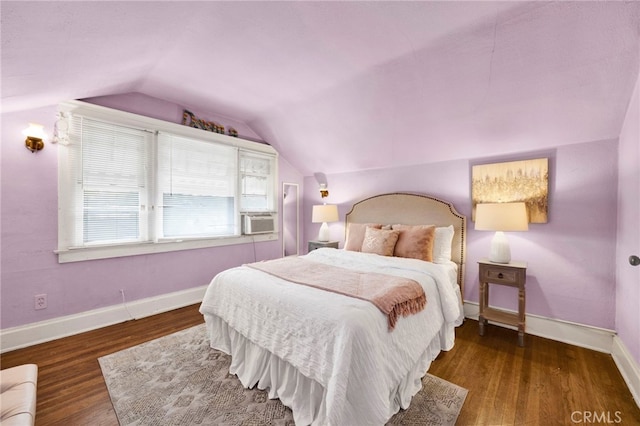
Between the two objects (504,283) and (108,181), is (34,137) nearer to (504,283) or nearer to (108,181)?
(108,181)

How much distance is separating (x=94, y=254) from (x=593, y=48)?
4.64m

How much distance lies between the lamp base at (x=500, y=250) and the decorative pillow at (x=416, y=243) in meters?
0.59

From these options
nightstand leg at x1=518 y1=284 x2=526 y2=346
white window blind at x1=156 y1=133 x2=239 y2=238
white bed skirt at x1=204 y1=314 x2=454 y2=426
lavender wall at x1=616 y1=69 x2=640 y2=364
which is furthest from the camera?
white window blind at x1=156 y1=133 x2=239 y2=238

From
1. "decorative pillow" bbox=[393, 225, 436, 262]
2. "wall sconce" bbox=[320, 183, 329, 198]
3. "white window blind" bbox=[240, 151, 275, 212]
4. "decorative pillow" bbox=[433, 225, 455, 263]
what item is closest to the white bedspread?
"decorative pillow" bbox=[393, 225, 436, 262]

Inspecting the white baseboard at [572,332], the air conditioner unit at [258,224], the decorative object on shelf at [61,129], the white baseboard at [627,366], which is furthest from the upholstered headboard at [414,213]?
the decorative object on shelf at [61,129]

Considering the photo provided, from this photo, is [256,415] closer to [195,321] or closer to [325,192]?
[195,321]

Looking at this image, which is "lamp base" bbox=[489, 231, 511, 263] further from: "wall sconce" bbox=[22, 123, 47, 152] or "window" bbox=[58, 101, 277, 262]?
"wall sconce" bbox=[22, 123, 47, 152]

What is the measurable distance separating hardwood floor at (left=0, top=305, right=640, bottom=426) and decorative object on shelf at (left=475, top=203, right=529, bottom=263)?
853 millimetres

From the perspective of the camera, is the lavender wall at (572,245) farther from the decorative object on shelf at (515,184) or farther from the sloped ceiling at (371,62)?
the sloped ceiling at (371,62)

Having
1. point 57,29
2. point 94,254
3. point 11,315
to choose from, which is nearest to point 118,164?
point 94,254

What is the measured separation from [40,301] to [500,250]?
4.53m

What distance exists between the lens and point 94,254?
2.63m

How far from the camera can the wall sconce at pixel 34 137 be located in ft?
7.38

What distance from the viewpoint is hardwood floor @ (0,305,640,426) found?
1.52 m
